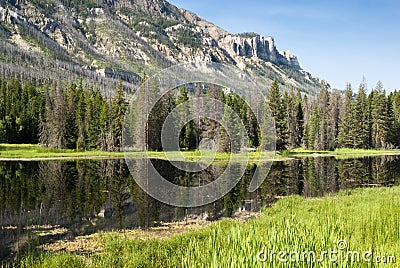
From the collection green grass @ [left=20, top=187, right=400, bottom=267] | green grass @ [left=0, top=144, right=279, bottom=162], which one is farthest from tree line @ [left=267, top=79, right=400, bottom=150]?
green grass @ [left=20, top=187, right=400, bottom=267]

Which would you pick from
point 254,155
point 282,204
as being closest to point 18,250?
point 282,204

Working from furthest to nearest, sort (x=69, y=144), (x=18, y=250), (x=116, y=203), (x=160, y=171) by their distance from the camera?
(x=69, y=144) → (x=160, y=171) → (x=116, y=203) → (x=18, y=250)

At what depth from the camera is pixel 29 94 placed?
283 ft

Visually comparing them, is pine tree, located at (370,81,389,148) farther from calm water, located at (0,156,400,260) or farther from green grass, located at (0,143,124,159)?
green grass, located at (0,143,124,159)

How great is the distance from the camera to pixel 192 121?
204 ft

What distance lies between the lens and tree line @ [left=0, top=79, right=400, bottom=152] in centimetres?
5781

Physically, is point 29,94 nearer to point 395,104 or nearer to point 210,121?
point 210,121

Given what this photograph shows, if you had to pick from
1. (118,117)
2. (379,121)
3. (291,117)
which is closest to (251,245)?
(118,117)

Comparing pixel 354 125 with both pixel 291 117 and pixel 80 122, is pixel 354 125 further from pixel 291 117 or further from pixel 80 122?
pixel 80 122

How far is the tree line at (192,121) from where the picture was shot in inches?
2276

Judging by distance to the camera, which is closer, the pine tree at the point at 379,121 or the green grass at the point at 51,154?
the green grass at the point at 51,154

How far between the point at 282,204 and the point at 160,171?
19694 millimetres

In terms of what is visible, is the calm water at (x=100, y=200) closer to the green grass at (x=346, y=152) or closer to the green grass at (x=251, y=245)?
the green grass at (x=251, y=245)

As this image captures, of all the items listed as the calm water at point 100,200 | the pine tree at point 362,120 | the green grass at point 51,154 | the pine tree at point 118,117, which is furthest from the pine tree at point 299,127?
the calm water at point 100,200
